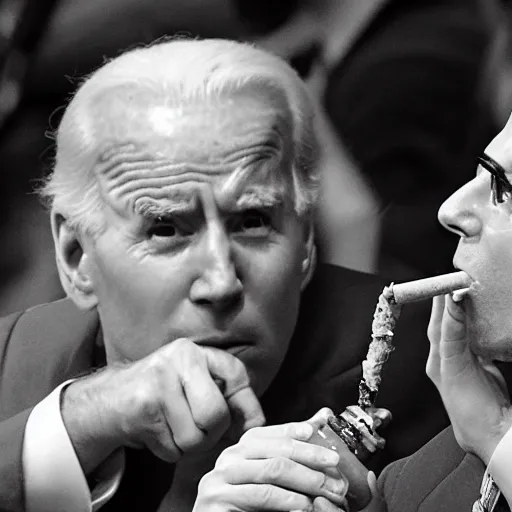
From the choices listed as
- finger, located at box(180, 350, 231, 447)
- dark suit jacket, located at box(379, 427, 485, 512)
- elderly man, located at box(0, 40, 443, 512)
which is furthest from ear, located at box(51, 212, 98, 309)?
dark suit jacket, located at box(379, 427, 485, 512)

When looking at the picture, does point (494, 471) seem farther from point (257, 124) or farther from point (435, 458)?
point (257, 124)

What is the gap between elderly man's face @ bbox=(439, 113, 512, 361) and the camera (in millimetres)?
907

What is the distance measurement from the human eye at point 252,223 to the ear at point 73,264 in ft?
0.63

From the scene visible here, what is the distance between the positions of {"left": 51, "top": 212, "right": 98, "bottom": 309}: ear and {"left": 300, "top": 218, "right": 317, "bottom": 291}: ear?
244 mm

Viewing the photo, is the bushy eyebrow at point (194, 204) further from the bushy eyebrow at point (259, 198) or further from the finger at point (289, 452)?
the finger at point (289, 452)

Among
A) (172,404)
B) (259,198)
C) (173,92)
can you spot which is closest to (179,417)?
(172,404)

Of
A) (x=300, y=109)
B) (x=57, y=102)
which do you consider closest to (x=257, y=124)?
(x=300, y=109)

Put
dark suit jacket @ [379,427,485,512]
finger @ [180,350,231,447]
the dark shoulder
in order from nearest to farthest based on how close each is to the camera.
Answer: dark suit jacket @ [379,427,485,512]
finger @ [180,350,231,447]
the dark shoulder

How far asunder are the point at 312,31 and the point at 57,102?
1.12ft

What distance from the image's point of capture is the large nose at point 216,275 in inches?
46.4

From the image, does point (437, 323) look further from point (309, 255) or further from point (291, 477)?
point (309, 255)

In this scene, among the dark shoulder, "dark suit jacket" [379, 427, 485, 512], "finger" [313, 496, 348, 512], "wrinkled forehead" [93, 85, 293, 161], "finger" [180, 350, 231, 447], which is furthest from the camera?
the dark shoulder

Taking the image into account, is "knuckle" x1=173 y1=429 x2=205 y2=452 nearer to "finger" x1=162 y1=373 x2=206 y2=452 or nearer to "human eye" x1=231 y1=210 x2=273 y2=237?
"finger" x1=162 y1=373 x2=206 y2=452

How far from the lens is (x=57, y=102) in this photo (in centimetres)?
144
